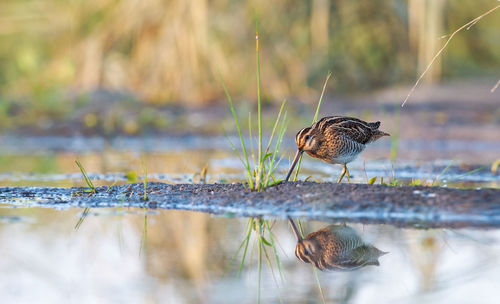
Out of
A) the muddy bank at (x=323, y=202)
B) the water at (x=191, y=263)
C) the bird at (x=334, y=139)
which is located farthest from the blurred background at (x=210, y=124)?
the bird at (x=334, y=139)

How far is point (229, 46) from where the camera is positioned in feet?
57.9

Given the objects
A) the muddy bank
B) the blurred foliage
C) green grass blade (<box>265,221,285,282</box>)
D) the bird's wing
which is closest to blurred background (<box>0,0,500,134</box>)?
the blurred foliage

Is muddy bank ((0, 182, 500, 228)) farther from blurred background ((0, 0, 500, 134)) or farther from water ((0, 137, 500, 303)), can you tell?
blurred background ((0, 0, 500, 134))

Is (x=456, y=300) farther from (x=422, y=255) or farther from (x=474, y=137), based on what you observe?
(x=474, y=137)

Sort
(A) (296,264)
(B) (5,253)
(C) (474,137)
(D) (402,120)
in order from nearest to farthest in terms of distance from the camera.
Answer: (A) (296,264) → (B) (5,253) → (C) (474,137) → (D) (402,120)

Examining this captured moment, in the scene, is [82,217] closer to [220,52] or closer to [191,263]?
[191,263]

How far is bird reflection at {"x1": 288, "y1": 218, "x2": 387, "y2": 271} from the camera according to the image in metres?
4.20

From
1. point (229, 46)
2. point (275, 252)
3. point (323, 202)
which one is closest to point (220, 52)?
point (229, 46)

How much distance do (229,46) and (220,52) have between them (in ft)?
1.37

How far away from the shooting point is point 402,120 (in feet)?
45.5

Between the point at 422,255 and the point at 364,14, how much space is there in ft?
50.9

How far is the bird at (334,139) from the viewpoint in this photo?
6891mm

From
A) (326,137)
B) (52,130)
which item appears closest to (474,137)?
(326,137)

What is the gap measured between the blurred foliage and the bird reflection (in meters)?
11.5
